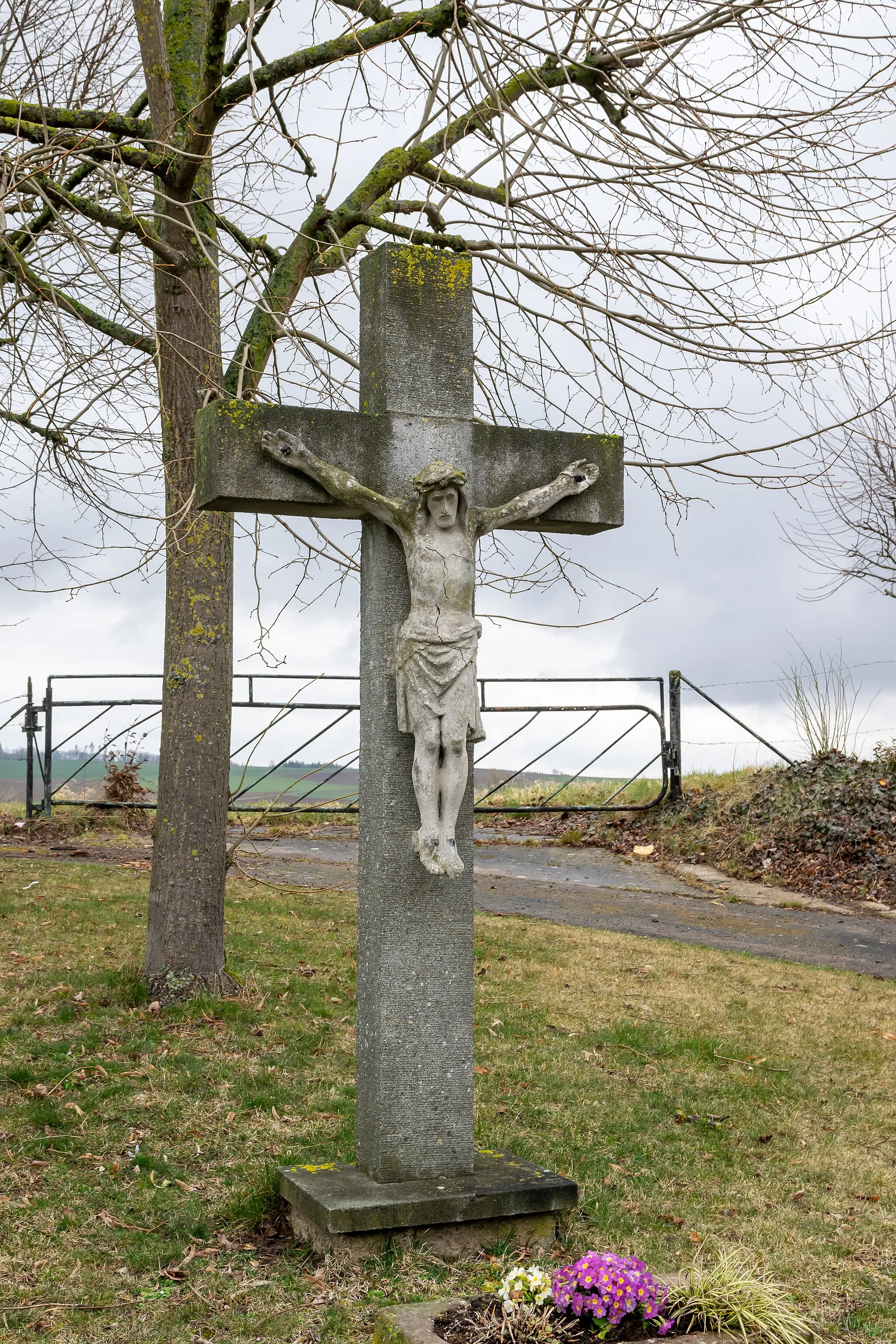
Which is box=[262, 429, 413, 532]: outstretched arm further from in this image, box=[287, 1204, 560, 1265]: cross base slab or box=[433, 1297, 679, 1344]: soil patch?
box=[433, 1297, 679, 1344]: soil patch

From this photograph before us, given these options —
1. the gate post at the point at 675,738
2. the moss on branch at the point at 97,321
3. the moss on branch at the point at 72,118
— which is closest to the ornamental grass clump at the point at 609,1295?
the moss on branch at the point at 97,321

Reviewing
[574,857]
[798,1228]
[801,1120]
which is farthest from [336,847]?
[798,1228]

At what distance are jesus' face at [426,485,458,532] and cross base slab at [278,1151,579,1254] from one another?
2.47 m

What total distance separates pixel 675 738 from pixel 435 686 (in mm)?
12937

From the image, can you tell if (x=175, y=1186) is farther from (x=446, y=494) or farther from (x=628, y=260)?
(x=628, y=260)

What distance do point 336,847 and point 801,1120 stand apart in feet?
29.6

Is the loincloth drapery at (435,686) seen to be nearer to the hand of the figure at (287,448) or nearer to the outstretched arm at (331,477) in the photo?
the outstretched arm at (331,477)

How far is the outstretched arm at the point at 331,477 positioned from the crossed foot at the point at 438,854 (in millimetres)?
1169

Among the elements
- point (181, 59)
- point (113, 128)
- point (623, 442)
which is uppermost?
point (181, 59)

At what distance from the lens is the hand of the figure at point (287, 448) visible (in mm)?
4988

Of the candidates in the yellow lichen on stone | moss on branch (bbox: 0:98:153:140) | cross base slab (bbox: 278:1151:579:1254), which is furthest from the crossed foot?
moss on branch (bbox: 0:98:153:140)

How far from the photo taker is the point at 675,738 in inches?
685

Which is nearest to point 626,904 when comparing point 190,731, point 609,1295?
point 190,731

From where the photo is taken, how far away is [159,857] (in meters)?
8.12
